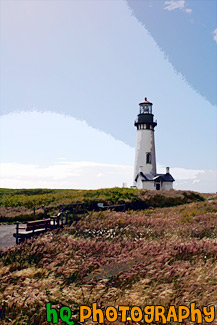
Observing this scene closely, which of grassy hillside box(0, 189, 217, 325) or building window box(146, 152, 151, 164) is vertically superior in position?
building window box(146, 152, 151, 164)

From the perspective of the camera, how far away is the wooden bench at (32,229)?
42.7 feet

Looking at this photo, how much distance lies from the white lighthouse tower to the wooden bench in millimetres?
31140

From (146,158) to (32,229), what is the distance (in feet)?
112

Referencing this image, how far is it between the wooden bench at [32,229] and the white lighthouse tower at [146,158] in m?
31.1

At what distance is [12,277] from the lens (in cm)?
785

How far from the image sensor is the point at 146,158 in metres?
46.2

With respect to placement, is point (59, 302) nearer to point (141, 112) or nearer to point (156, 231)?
point (156, 231)

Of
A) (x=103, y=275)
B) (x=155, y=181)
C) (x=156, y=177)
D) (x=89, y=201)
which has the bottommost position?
(x=103, y=275)

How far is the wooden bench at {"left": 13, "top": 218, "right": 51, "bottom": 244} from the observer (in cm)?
1302

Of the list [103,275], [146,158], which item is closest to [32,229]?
[103,275]

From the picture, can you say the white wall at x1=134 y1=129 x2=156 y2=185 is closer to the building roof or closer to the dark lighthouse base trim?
the building roof

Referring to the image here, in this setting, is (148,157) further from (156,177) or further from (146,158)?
(156,177)

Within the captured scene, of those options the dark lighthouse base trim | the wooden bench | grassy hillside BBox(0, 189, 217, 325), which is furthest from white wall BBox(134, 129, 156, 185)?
grassy hillside BBox(0, 189, 217, 325)

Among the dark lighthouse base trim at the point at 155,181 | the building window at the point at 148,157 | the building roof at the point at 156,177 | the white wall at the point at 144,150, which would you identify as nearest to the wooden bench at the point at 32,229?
the dark lighthouse base trim at the point at 155,181
